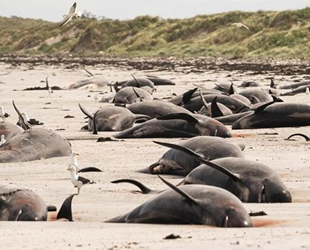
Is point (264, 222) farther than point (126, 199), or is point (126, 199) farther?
point (126, 199)

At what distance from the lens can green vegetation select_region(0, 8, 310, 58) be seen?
149ft

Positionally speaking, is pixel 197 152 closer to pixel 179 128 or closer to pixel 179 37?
pixel 179 128

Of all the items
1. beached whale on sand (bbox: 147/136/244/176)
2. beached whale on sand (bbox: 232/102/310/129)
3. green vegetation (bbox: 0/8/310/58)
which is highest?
beached whale on sand (bbox: 147/136/244/176)

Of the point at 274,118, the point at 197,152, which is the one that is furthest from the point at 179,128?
the point at 197,152

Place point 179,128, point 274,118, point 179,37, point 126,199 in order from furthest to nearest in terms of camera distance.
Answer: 1. point 179,37
2. point 274,118
3. point 179,128
4. point 126,199

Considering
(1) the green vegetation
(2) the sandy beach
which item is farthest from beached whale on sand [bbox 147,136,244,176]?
(1) the green vegetation

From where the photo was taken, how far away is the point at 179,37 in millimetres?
61719

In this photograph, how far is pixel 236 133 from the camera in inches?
429

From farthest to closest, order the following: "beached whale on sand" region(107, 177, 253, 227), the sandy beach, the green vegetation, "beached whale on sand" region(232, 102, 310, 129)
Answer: the green vegetation < "beached whale on sand" region(232, 102, 310, 129) < "beached whale on sand" region(107, 177, 253, 227) < the sandy beach

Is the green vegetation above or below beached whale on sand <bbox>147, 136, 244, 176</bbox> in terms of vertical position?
below

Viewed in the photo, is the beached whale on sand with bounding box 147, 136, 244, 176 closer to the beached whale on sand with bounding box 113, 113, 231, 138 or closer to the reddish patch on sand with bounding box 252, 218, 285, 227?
the beached whale on sand with bounding box 113, 113, 231, 138

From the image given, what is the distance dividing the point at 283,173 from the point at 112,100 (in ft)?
30.9

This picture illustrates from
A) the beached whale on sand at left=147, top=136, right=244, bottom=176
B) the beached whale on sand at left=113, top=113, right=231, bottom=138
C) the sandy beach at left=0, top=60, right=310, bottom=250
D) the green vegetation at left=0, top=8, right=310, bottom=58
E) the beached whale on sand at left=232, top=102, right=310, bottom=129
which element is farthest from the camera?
the green vegetation at left=0, top=8, right=310, bottom=58

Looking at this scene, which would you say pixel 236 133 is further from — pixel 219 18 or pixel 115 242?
pixel 219 18
